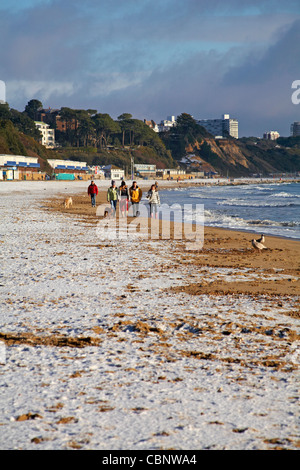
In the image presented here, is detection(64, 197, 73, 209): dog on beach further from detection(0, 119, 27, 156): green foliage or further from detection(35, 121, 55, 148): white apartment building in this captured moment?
detection(35, 121, 55, 148): white apartment building

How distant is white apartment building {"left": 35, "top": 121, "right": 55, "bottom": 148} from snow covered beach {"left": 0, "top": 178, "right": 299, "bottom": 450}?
151m

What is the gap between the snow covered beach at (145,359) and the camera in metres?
2.80

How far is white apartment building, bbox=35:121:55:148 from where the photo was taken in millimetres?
151625

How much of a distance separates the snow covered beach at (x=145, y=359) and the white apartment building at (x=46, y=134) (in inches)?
5929

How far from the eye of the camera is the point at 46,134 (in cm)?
15400

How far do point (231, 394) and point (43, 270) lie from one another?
4.86m

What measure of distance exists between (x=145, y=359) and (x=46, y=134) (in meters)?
158

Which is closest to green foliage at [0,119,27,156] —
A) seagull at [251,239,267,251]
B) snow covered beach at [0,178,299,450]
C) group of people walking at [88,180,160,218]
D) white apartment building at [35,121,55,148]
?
white apartment building at [35,121,55,148]

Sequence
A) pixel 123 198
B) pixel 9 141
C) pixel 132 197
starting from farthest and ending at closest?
pixel 9 141
pixel 123 198
pixel 132 197

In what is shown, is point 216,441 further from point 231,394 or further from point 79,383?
point 79,383

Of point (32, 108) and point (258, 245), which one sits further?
point (32, 108)

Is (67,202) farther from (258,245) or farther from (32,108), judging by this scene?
(32,108)

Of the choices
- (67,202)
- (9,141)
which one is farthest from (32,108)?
(67,202)

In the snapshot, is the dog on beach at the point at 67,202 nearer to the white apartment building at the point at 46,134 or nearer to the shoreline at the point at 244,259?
the shoreline at the point at 244,259
